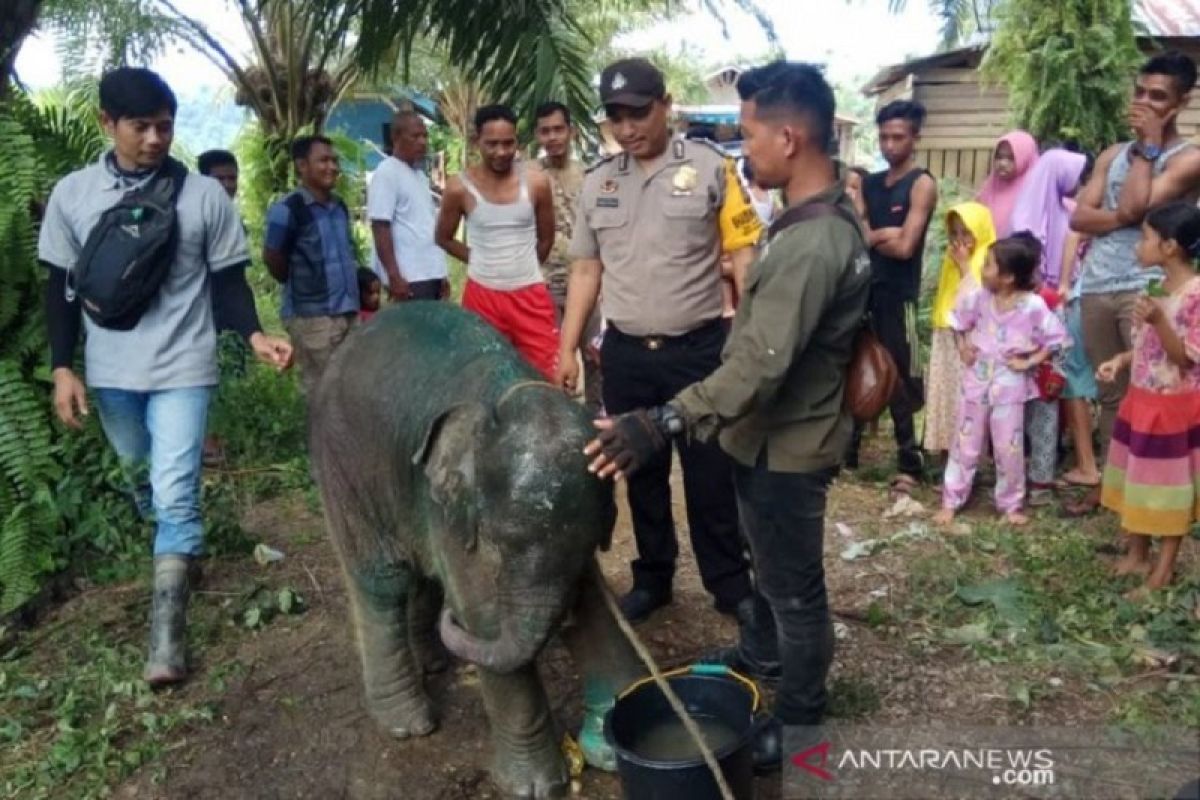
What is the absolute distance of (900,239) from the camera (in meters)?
6.13

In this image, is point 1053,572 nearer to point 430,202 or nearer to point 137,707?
point 137,707

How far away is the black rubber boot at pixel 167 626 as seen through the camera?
421 centimetres

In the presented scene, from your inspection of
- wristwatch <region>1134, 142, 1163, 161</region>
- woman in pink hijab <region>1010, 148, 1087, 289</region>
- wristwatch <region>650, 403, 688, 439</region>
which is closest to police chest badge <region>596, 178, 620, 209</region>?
wristwatch <region>650, 403, 688, 439</region>

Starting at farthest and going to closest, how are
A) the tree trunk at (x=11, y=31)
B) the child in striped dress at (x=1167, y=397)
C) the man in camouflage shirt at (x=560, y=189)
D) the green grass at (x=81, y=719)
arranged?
the man in camouflage shirt at (x=560, y=189)
the tree trunk at (x=11, y=31)
the child in striped dress at (x=1167, y=397)
the green grass at (x=81, y=719)

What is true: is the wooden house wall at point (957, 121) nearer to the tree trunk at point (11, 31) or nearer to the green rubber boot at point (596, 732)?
the tree trunk at point (11, 31)

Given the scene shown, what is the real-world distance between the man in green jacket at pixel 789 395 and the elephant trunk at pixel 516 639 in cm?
42

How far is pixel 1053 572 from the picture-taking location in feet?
16.7

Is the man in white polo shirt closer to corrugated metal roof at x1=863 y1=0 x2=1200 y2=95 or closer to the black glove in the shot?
the black glove

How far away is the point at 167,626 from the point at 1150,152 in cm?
488

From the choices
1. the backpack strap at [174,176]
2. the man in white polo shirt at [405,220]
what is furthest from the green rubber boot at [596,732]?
the man in white polo shirt at [405,220]

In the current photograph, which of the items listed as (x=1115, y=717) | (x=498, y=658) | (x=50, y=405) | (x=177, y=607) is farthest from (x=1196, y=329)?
(x=50, y=405)

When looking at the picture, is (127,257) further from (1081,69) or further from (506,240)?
(1081,69)

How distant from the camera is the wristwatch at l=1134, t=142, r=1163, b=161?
5.16m

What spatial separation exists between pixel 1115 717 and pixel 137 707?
3.57 meters
